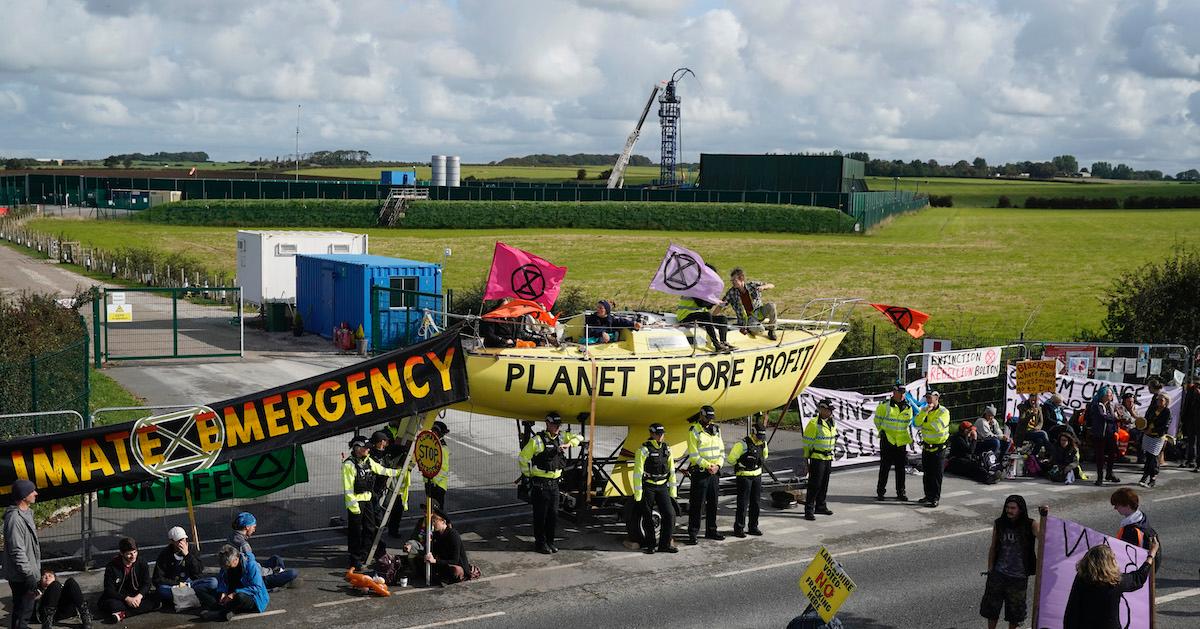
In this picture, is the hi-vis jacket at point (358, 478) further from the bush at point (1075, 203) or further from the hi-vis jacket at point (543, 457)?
the bush at point (1075, 203)

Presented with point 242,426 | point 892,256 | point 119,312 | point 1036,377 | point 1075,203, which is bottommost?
point 119,312

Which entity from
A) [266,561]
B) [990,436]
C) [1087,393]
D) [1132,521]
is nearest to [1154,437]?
[1087,393]

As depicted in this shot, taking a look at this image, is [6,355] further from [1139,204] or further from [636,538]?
[1139,204]

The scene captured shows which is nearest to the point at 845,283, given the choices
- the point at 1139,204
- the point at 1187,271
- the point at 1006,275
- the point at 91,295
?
the point at 1006,275

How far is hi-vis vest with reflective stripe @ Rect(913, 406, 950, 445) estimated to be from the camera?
16.6 m

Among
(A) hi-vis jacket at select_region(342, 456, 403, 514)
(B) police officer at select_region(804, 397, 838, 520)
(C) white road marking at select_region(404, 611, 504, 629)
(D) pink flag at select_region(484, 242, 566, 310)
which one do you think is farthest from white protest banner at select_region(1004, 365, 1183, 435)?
(A) hi-vis jacket at select_region(342, 456, 403, 514)

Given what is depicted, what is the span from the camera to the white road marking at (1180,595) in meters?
12.9

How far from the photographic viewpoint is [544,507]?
1405cm

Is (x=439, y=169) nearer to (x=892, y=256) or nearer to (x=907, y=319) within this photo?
(x=892, y=256)

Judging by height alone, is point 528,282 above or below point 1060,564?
above

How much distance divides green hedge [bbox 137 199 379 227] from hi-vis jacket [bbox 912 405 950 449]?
2825 inches

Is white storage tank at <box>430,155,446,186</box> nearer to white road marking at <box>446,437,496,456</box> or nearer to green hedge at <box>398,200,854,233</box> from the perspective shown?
green hedge at <box>398,200,854,233</box>

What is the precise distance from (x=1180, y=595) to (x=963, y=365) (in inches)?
313

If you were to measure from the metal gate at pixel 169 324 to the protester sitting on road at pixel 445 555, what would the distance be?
18331 mm
